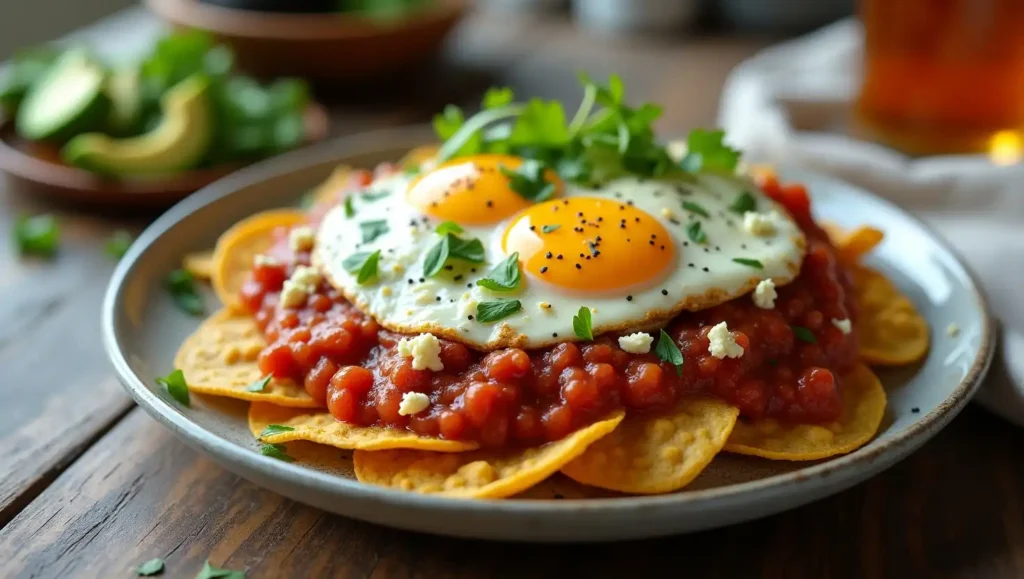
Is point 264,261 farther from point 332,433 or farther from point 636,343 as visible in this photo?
point 636,343

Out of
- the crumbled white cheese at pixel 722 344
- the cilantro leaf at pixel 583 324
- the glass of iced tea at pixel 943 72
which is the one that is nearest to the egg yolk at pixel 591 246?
the cilantro leaf at pixel 583 324

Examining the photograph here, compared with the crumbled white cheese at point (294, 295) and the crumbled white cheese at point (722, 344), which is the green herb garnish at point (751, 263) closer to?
the crumbled white cheese at point (722, 344)

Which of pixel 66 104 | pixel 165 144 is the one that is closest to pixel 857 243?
pixel 165 144

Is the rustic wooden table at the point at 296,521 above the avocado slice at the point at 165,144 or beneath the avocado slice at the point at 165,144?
beneath

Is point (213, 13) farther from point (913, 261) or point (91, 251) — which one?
point (913, 261)

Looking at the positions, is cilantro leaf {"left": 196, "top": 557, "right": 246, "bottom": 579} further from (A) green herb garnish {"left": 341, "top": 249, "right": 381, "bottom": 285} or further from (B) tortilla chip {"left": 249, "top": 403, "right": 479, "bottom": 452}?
(A) green herb garnish {"left": 341, "top": 249, "right": 381, "bottom": 285}

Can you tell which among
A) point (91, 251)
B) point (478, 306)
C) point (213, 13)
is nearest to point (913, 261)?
point (478, 306)

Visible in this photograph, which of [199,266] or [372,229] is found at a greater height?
[372,229]
